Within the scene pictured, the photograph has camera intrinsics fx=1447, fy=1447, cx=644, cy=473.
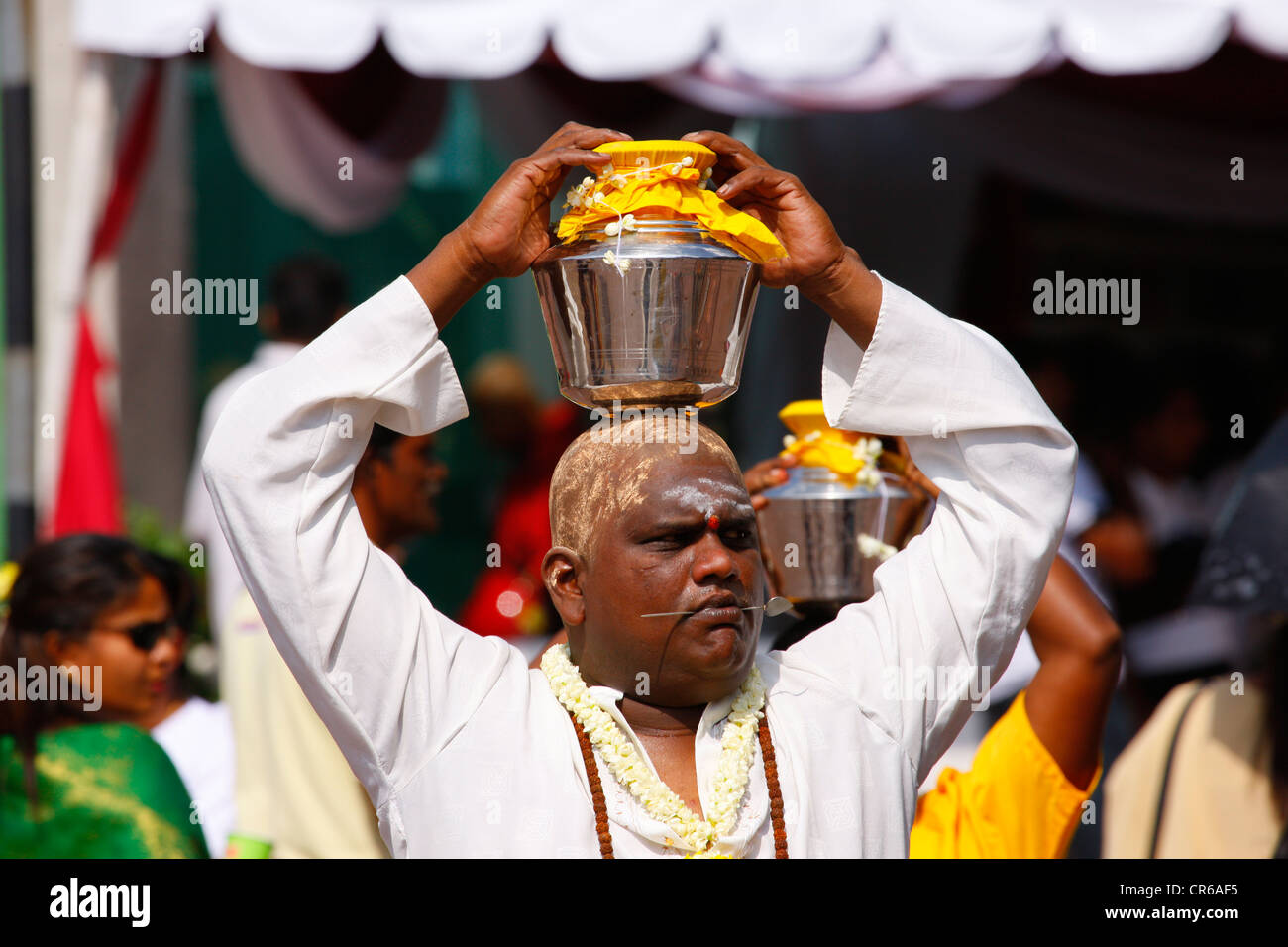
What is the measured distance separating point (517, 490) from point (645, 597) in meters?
5.07

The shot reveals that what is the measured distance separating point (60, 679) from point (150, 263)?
4243mm

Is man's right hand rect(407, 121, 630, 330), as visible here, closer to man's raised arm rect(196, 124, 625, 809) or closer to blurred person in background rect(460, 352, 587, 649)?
man's raised arm rect(196, 124, 625, 809)

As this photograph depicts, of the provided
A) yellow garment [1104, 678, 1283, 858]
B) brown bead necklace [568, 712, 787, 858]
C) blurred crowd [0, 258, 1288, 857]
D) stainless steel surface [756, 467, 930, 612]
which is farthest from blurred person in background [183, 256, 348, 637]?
brown bead necklace [568, 712, 787, 858]

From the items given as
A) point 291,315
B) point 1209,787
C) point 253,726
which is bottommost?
point 1209,787

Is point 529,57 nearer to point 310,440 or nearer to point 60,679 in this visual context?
point 60,679

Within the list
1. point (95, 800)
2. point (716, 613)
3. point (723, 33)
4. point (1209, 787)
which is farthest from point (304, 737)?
point (723, 33)

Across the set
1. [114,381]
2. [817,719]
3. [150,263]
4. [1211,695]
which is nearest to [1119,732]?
[1211,695]

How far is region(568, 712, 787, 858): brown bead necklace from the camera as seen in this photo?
6.90 feet

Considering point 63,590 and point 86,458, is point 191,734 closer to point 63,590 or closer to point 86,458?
point 63,590

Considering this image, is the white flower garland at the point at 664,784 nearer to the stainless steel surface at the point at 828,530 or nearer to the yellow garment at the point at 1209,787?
the stainless steel surface at the point at 828,530

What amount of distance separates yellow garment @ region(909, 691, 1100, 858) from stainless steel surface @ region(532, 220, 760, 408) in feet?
3.44

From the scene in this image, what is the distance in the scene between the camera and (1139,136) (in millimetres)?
7340

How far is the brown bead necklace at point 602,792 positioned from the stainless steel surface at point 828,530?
68cm

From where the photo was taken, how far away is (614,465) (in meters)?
2.27
